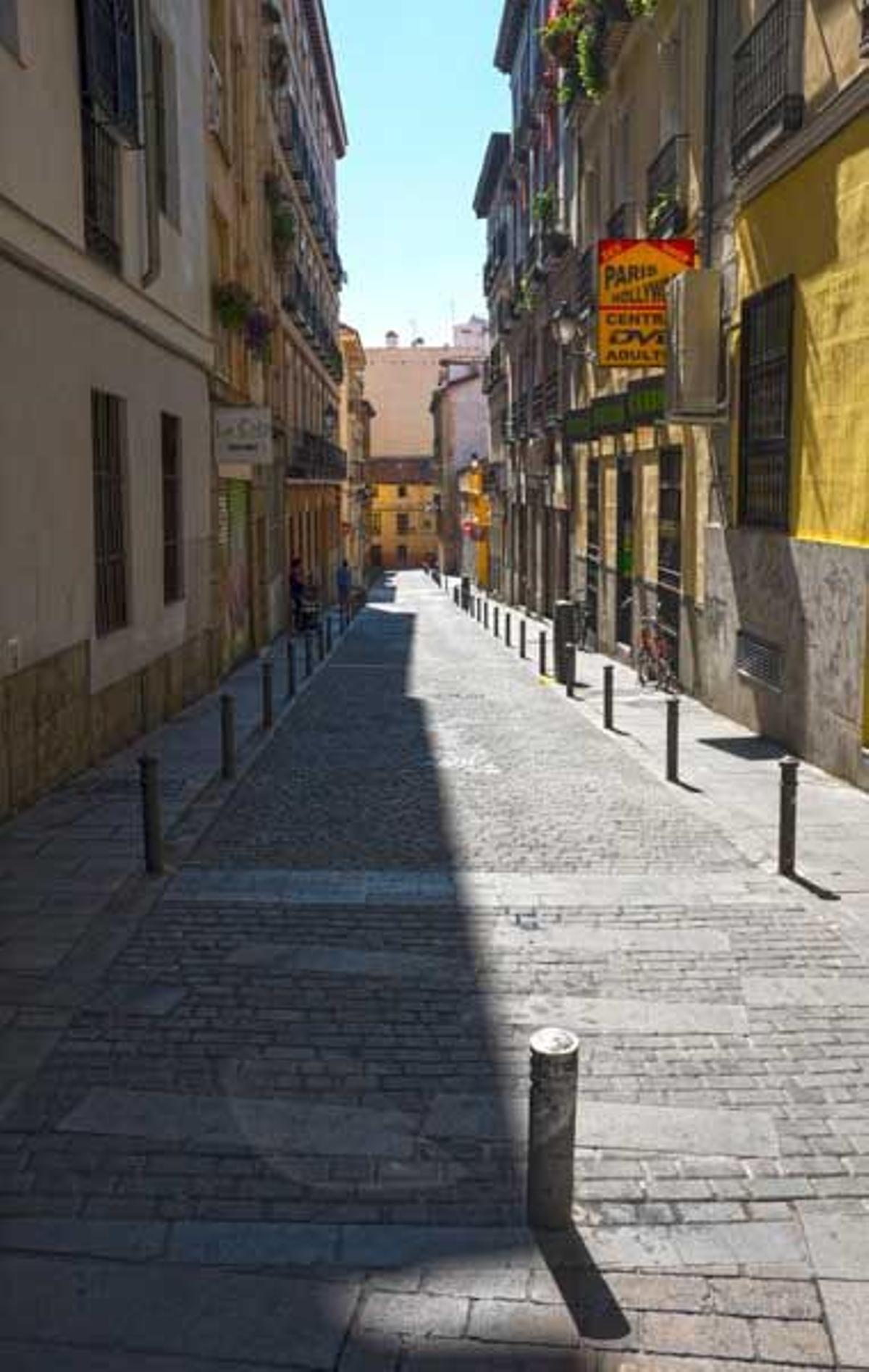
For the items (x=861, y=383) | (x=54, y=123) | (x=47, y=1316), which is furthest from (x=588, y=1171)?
(x=54, y=123)

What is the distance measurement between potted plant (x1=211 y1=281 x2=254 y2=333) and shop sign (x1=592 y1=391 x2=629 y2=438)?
232 inches

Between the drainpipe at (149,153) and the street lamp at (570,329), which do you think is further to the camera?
the street lamp at (570,329)

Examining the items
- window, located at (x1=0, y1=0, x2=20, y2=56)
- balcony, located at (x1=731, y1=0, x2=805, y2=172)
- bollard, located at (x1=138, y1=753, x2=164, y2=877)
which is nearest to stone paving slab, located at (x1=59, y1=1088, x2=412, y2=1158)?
bollard, located at (x1=138, y1=753, x2=164, y2=877)

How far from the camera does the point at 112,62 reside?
39.8ft

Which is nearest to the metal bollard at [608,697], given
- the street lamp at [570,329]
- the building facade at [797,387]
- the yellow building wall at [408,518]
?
the building facade at [797,387]

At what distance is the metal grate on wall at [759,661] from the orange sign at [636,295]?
3843 millimetres

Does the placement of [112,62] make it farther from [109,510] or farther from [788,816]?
[788,816]

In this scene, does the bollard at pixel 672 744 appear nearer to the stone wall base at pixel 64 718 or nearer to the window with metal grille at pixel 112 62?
the stone wall base at pixel 64 718

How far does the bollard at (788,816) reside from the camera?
330 inches

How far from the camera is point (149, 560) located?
48.1 feet

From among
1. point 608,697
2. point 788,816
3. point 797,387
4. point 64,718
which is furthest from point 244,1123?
point 608,697

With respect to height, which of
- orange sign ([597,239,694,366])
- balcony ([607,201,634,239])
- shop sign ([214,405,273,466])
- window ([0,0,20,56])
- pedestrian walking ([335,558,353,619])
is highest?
balcony ([607,201,634,239])

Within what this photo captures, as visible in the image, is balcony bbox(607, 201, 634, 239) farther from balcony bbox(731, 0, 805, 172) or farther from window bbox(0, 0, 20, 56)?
window bbox(0, 0, 20, 56)

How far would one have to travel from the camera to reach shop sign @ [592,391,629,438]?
20.2 m
